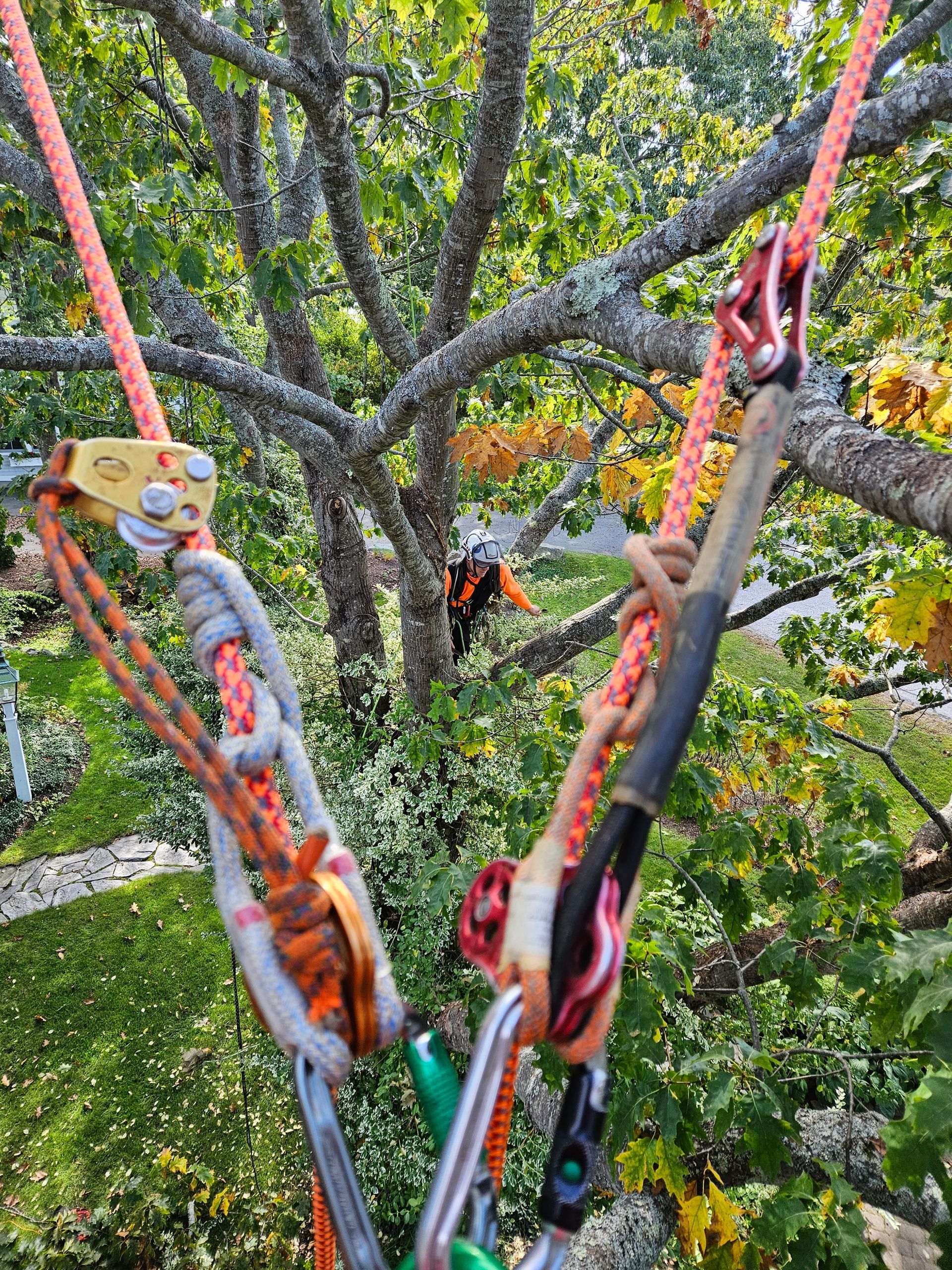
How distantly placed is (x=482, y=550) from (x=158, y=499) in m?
3.91

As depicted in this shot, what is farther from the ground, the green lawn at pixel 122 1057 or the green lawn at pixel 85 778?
the green lawn at pixel 85 778

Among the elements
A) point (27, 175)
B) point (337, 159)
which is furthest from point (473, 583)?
point (27, 175)

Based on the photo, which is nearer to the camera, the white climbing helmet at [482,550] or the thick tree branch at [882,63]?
the thick tree branch at [882,63]

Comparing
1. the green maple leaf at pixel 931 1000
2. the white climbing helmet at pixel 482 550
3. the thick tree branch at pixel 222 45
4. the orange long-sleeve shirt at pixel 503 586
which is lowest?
the green maple leaf at pixel 931 1000

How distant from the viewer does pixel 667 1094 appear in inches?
69.1

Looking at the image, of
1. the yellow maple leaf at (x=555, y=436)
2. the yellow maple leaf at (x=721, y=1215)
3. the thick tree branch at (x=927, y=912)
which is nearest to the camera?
the yellow maple leaf at (x=721, y=1215)

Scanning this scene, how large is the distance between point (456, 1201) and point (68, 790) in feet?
24.0

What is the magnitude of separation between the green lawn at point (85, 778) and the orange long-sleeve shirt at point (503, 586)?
8.82 feet

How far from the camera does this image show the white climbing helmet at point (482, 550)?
→ 4.58 m

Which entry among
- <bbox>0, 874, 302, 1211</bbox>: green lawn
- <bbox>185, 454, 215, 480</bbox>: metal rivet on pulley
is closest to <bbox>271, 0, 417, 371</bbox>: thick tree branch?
<bbox>185, 454, 215, 480</bbox>: metal rivet on pulley

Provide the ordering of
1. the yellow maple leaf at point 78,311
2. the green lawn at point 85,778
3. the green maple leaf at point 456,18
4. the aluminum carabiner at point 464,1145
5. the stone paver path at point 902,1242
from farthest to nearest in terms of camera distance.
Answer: the green lawn at point 85,778 < the yellow maple leaf at point 78,311 < the stone paver path at point 902,1242 < the green maple leaf at point 456,18 < the aluminum carabiner at point 464,1145

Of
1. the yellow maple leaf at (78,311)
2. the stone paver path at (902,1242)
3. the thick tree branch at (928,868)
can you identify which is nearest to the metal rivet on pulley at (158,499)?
the thick tree branch at (928,868)

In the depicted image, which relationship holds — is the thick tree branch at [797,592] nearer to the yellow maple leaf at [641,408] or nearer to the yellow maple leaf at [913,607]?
the yellow maple leaf at [641,408]

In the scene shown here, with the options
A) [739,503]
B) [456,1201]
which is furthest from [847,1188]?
[739,503]
